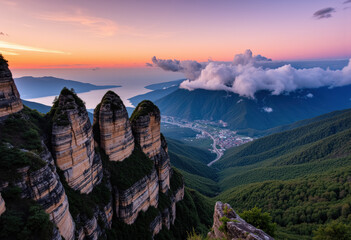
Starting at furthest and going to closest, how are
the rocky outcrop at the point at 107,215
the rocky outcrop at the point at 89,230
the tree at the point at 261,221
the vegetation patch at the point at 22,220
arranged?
the rocky outcrop at the point at 107,215
the tree at the point at 261,221
the rocky outcrop at the point at 89,230
the vegetation patch at the point at 22,220

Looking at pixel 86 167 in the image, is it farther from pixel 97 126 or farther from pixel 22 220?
pixel 22 220

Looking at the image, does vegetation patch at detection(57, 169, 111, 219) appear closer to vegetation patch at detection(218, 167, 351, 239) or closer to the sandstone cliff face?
the sandstone cliff face

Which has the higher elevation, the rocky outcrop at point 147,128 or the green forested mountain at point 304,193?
the rocky outcrop at point 147,128

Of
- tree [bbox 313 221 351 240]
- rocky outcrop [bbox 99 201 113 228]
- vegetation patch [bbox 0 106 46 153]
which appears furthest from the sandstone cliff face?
tree [bbox 313 221 351 240]

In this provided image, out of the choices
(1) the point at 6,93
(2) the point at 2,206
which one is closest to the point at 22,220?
Answer: (2) the point at 2,206

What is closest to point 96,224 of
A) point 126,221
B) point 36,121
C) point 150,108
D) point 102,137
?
point 126,221

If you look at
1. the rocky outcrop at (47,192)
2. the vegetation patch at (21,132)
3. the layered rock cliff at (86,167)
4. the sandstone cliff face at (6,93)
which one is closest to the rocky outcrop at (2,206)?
the layered rock cliff at (86,167)

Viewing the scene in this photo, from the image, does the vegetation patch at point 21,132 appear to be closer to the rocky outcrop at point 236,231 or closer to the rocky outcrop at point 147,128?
the rocky outcrop at point 147,128
